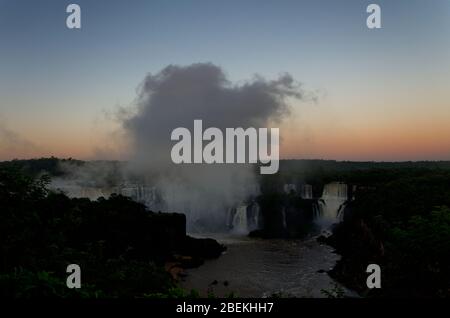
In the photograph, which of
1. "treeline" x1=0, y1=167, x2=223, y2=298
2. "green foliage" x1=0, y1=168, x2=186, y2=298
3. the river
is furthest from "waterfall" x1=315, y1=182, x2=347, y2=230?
"green foliage" x1=0, y1=168, x2=186, y2=298

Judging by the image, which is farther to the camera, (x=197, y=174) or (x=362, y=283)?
(x=197, y=174)

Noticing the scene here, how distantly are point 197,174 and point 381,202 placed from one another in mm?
21498

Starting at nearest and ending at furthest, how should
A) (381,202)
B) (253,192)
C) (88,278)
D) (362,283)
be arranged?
(88,278), (362,283), (381,202), (253,192)

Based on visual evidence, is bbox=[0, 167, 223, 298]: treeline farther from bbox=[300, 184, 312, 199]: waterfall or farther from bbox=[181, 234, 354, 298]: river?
bbox=[300, 184, 312, 199]: waterfall

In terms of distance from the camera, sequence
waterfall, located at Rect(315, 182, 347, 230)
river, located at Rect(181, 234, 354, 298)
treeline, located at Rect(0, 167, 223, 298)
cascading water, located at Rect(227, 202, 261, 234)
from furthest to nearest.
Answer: waterfall, located at Rect(315, 182, 347, 230), cascading water, located at Rect(227, 202, 261, 234), river, located at Rect(181, 234, 354, 298), treeline, located at Rect(0, 167, 223, 298)

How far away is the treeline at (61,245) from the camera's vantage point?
6.01 metres

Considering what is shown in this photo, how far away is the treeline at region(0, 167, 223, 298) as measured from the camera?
6008 millimetres

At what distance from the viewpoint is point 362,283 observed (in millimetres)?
22453

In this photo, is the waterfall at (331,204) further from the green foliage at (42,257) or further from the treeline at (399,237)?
the green foliage at (42,257)

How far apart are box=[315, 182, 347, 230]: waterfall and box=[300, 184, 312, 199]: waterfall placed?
1436mm

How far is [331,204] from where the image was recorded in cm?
4478
